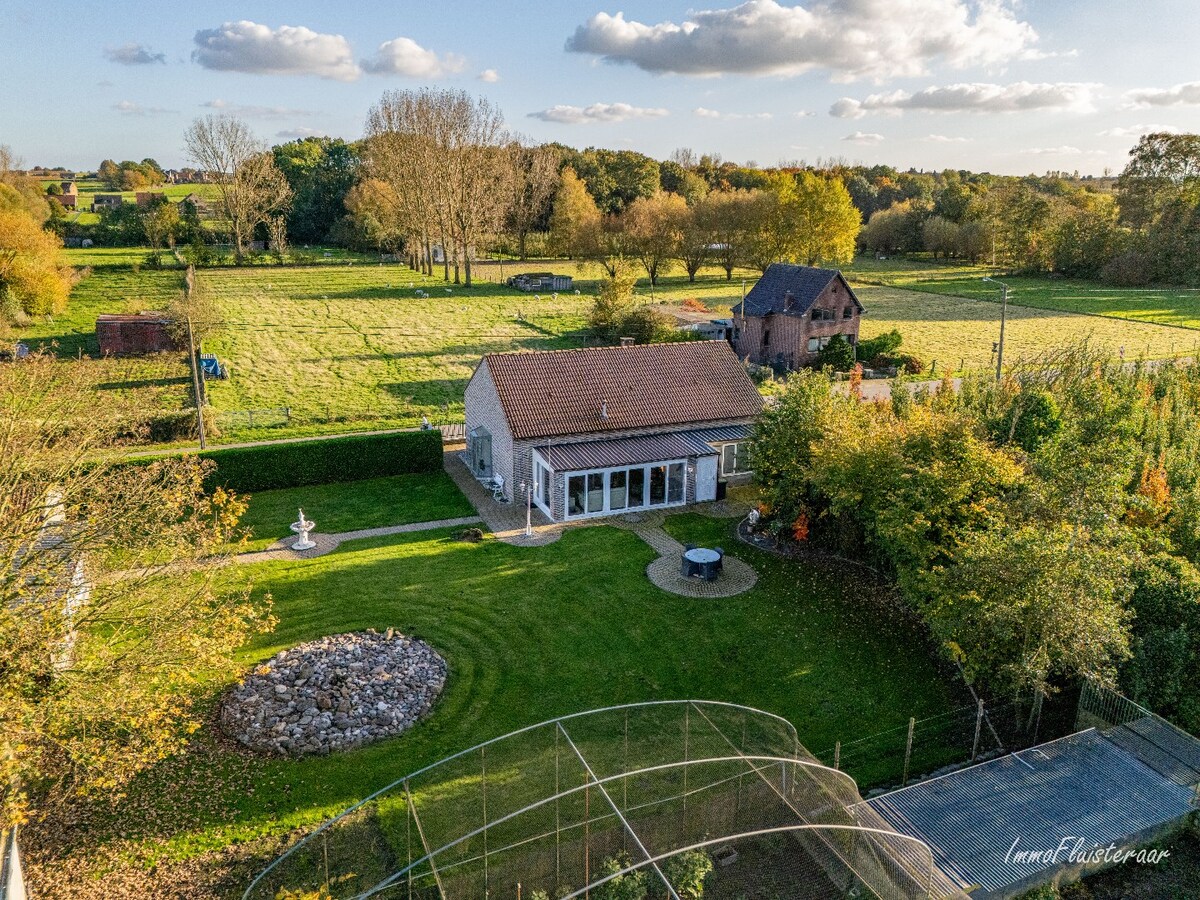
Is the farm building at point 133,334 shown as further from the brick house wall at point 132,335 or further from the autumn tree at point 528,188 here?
the autumn tree at point 528,188

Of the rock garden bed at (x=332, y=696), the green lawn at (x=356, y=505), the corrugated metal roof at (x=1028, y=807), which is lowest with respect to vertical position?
the corrugated metal roof at (x=1028, y=807)

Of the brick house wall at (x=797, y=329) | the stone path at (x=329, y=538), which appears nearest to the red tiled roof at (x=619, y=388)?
the stone path at (x=329, y=538)

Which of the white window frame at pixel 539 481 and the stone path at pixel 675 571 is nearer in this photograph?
the stone path at pixel 675 571

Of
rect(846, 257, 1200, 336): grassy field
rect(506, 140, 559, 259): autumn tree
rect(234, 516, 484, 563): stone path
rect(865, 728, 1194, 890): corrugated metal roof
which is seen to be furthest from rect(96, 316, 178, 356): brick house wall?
rect(846, 257, 1200, 336): grassy field

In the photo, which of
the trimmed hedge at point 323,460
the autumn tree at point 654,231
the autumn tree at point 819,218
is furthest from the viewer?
the autumn tree at point 819,218

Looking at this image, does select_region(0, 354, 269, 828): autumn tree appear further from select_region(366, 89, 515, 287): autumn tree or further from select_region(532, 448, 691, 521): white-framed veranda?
select_region(366, 89, 515, 287): autumn tree

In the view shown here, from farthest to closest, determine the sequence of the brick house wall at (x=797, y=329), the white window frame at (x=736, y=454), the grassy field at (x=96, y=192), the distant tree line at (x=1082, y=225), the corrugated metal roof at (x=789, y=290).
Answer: the grassy field at (x=96, y=192) < the distant tree line at (x=1082, y=225) < the brick house wall at (x=797, y=329) < the corrugated metal roof at (x=789, y=290) < the white window frame at (x=736, y=454)
